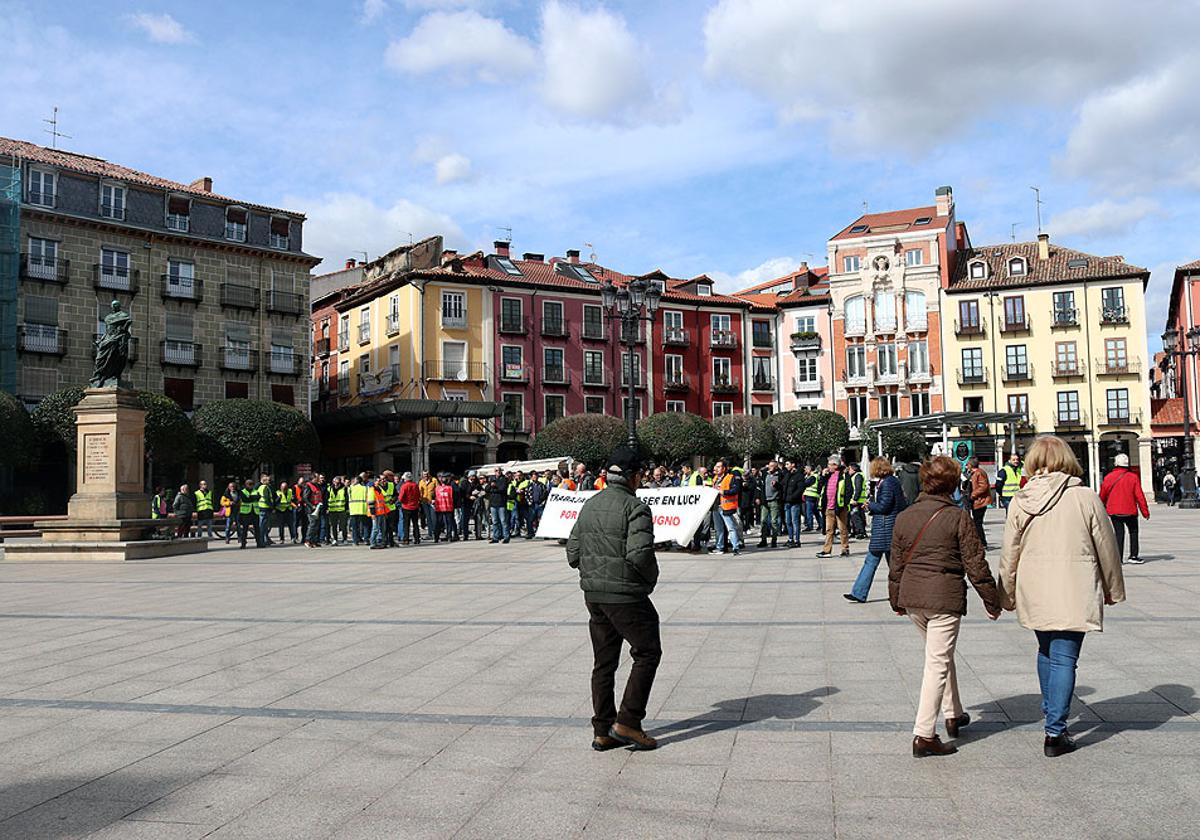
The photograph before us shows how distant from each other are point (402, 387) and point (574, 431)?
9580 mm

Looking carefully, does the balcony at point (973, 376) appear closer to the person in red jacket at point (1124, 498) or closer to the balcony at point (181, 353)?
the balcony at point (181, 353)

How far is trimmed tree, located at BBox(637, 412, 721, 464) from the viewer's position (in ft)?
157

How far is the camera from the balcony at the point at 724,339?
Result: 192 feet

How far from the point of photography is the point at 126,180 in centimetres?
4338

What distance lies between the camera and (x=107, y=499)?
66.0 feet

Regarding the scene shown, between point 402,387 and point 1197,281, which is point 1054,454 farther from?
point 1197,281

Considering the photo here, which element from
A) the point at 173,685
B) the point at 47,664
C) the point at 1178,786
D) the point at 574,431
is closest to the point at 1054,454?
the point at 1178,786

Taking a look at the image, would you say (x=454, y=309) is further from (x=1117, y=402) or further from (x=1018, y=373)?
(x=1117, y=402)

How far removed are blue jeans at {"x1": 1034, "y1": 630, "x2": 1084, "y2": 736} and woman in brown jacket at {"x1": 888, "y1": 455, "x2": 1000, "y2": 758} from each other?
11.8 inches

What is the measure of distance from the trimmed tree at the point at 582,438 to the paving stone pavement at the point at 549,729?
34.6 m

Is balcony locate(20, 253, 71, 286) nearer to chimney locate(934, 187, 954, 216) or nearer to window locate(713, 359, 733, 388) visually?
window locate(713, 359, 733, 388)

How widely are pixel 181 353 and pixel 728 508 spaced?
33378mm

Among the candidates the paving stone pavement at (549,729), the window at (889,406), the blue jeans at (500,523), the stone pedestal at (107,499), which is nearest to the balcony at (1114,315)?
the window at (889,406)

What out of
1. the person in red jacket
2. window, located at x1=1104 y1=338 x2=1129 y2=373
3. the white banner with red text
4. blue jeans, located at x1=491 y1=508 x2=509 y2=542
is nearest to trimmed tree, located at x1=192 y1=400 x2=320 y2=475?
blue jeans, located at x1=491 y1=508 x2=509 y2=542
